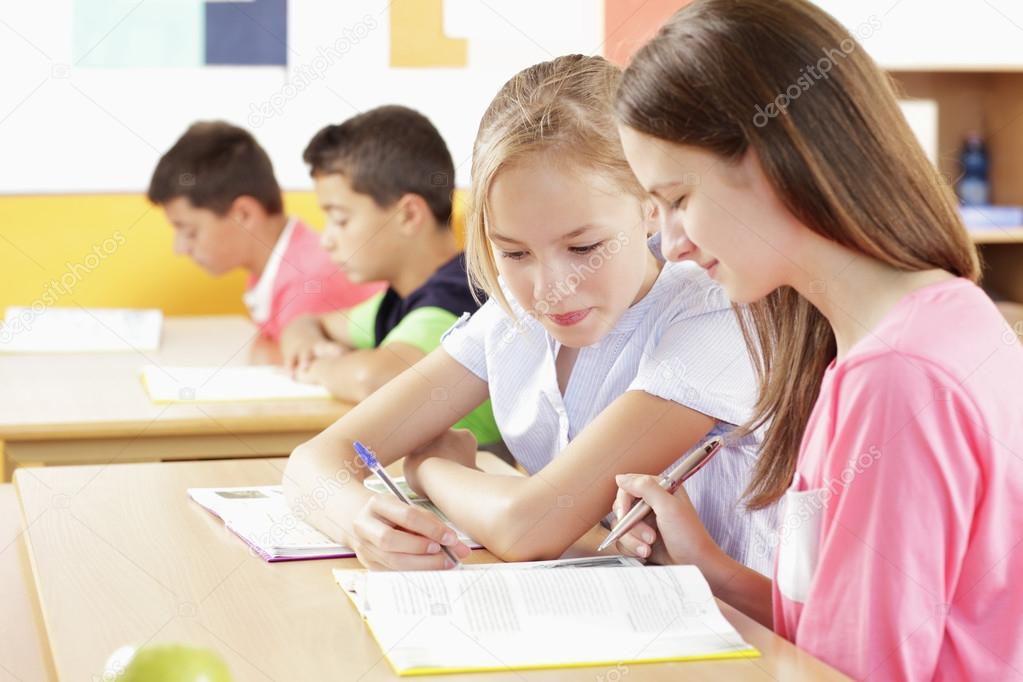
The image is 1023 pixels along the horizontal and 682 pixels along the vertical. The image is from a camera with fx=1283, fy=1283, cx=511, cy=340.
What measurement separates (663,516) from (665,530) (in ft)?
0.05

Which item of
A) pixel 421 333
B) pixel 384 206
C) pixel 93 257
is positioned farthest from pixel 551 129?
pixel 93 257

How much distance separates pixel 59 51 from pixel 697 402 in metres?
2.61

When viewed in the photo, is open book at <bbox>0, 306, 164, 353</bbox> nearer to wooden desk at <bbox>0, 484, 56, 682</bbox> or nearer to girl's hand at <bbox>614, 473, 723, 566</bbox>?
wooden desk at <bbox>0, 484, 56, 682</bbox>

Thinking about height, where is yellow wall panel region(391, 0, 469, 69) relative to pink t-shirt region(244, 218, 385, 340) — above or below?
above

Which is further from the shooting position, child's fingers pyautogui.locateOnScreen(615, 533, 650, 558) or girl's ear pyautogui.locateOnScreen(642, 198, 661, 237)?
girl's ear pyautogui.locateOnScreen(642, 198, 661, 237)

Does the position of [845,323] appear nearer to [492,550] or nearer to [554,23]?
[492,550]

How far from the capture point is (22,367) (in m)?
2.51

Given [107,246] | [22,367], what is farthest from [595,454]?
[107,246]

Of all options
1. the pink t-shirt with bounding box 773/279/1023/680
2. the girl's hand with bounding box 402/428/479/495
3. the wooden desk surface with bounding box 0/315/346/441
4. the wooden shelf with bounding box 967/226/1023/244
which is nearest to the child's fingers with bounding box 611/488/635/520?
the pink t-shirt with bounding box 773/279/1023/680

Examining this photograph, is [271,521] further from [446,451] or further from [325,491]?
[446,451]

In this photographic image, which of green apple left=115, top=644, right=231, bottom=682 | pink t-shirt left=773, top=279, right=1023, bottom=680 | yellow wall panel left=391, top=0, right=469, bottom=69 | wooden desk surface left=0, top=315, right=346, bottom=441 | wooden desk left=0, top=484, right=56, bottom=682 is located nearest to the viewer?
green apple left=115, top=644, right=231, bottom=682

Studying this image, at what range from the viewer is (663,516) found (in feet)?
3.97

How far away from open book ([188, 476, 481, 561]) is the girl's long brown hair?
1.73ft

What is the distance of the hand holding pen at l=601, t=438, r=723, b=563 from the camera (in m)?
1.21
